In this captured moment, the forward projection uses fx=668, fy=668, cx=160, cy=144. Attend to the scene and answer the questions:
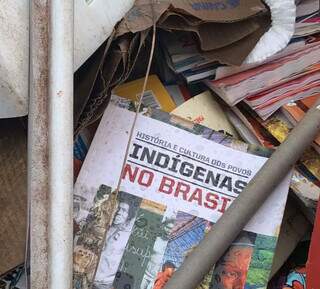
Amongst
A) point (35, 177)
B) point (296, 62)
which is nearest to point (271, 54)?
point (296, 62)

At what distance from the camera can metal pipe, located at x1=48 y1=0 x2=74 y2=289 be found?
934 mm

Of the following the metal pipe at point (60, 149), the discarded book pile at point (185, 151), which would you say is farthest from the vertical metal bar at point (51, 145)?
the discarded book pile at point (185, 151)

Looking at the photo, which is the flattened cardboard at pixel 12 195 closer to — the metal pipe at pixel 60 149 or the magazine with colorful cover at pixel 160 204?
the magazine with colorful cover at pixel 160 204

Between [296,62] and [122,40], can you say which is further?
[296,62]

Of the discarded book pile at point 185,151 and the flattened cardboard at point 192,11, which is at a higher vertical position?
the flattened cardboard at point 192,11

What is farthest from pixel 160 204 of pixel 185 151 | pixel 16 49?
pixel 16 49

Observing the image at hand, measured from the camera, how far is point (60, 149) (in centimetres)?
94

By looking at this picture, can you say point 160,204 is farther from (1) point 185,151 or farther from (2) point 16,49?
(2) point 16,49

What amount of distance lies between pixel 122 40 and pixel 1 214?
1.16ft

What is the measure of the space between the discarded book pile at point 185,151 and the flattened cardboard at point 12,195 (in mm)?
93

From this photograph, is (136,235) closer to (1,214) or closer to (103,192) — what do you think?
(103,192)

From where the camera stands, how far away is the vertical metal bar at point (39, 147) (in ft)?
3.08

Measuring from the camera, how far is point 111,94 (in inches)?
46.4

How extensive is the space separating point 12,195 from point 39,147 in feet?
0.71
